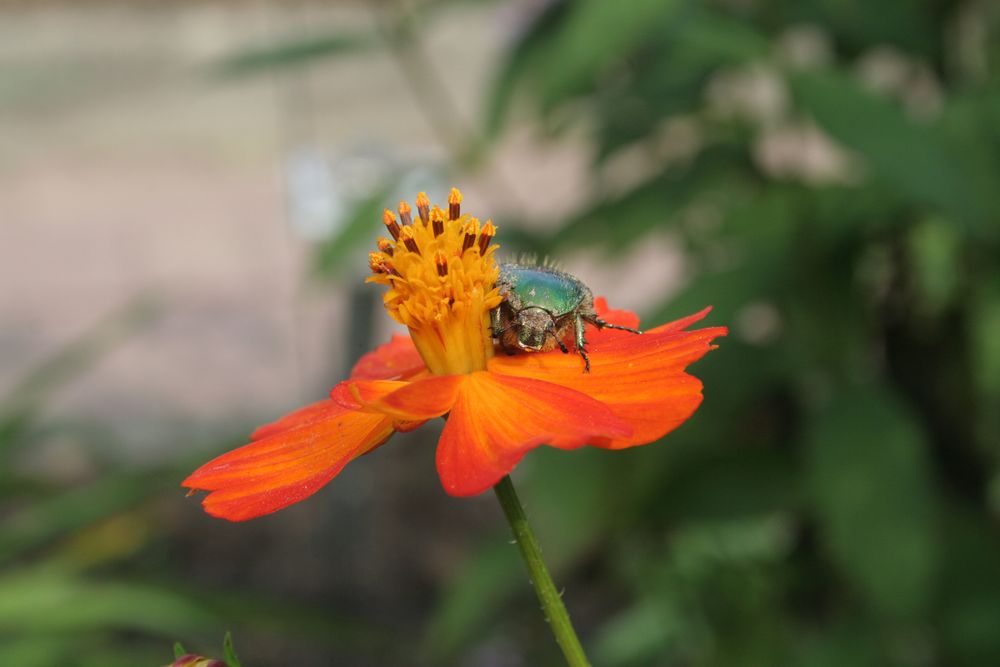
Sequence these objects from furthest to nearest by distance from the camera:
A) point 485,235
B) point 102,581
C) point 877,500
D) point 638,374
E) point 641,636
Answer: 1. point 102,581
2. point 641,636
3. point 877,500
4. point 485,235
5. point 638,374

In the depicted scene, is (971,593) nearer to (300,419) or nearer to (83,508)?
(300,419)

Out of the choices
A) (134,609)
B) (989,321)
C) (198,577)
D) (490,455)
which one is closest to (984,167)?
(989,321)

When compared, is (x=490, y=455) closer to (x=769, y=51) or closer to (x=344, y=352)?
(x=769, y=51)

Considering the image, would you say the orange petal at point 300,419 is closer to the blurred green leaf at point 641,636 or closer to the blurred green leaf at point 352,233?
the blurred green leaf at point 352,233

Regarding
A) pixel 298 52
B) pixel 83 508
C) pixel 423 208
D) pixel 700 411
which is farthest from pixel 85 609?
pixel 423 208

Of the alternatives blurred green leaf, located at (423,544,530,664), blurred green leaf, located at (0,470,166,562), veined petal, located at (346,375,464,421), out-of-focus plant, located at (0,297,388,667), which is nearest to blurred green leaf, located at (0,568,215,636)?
out-of-focus plant, located at (0,297,388,667)

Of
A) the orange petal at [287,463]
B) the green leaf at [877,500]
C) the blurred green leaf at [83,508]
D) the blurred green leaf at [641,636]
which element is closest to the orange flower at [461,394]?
the orange petal at [287,463]

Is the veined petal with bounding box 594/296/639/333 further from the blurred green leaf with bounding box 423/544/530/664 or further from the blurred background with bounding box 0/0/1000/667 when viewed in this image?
the blurred green leaf with bounding box 423/544/530/664
